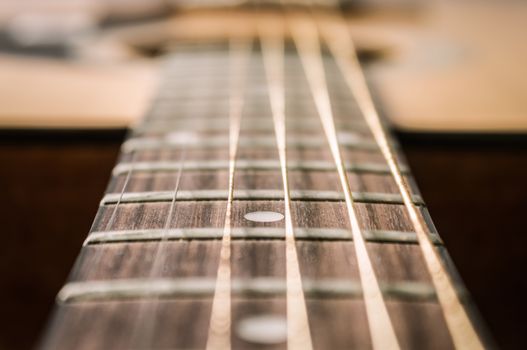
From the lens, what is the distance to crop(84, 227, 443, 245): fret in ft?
1.63

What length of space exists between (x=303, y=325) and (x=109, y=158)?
59 centimetres

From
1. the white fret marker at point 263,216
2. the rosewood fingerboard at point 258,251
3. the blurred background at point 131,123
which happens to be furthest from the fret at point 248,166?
the blurred background at point 131,123

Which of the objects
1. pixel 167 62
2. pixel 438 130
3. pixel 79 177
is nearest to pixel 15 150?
pixel 79 177

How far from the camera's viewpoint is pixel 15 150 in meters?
0.90

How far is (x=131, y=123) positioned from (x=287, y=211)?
0.40 meters

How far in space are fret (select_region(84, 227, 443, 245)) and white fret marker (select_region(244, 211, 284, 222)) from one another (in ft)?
0.06

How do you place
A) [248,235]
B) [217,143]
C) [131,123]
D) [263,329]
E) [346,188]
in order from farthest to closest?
1. [131,123]
2. [217,143]
3. [346,188]
4. [248,235]
5. [263,329]

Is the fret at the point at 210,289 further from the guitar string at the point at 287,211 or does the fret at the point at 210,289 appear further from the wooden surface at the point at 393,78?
the wooden surface at the point at 393,78

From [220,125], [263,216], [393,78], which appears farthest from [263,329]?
[393,78]

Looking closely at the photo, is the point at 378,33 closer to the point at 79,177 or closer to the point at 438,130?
the point at 438,130

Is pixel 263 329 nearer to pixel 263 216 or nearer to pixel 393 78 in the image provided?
pixel 263 216

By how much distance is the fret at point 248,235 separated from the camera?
1.63ft

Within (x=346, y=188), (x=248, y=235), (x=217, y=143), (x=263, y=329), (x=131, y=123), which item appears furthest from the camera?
(x=131, y=123)

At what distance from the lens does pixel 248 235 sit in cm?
50
